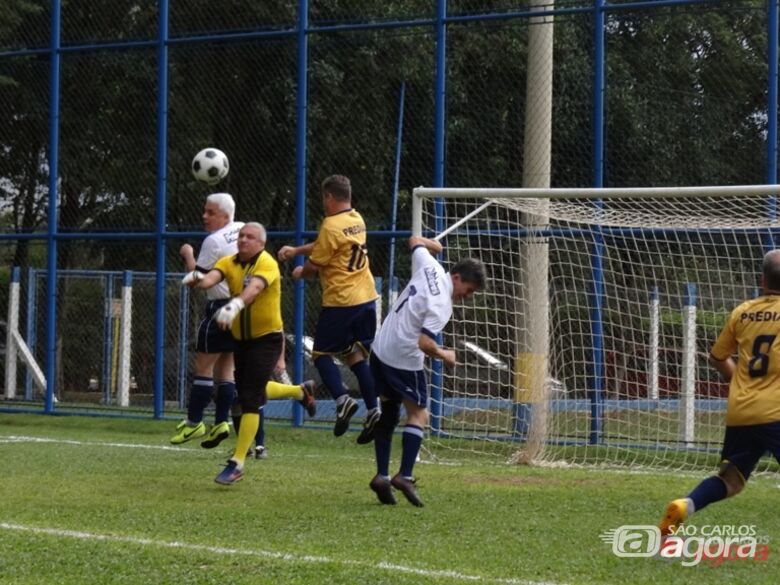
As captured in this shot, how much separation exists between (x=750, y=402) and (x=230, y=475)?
3.86 meters

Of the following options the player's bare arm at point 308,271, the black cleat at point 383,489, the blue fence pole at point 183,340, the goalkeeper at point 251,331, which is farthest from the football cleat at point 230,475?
the blue fence pole at point 183,340

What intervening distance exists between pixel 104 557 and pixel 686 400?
6934 mm

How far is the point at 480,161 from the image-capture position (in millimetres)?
14820

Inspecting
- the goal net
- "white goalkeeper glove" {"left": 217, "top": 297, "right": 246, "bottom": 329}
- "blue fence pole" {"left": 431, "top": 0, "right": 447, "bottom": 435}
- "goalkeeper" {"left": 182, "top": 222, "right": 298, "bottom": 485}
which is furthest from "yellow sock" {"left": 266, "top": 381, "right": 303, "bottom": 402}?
"blue fence pole" {"left": 431, "top": 0, "right": 447, "bottom": 435}

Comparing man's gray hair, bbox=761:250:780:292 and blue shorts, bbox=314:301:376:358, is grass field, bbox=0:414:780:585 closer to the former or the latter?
blue shorts, bbox=314:301:376:358

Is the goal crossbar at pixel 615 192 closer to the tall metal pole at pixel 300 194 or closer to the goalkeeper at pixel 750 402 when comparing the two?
the tall metal pole at pixel 300 194

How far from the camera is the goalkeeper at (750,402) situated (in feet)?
23.1

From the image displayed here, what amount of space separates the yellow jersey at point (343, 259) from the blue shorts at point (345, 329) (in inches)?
2.3

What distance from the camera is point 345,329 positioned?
35.8ft

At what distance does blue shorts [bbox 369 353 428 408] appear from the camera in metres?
8.95

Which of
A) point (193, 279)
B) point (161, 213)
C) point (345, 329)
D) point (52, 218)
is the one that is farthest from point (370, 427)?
point (52, 218)

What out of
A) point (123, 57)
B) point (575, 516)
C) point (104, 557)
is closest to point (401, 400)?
point (575, 516)

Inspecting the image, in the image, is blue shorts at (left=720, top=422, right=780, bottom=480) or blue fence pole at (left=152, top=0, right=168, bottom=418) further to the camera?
blue fence pole at (left=152, top=0, right=168, bottom=418)

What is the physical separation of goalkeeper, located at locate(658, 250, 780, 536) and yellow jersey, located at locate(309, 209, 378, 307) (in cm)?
404
